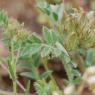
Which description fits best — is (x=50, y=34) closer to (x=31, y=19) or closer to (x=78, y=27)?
(x=78, y=27)

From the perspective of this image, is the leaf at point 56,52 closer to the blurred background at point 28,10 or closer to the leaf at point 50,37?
the leaf at point 50,37

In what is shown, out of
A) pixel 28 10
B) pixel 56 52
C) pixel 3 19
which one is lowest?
pixel 56 52

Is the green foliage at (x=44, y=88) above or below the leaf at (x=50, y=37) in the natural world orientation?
below

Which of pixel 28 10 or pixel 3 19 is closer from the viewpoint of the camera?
pixel 3 19

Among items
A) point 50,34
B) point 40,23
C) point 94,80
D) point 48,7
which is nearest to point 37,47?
point 50,34

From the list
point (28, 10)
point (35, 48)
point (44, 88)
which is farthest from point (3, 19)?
point (28, 10)

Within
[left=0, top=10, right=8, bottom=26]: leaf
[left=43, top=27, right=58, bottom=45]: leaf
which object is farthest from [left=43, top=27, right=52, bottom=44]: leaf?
[left=0, top=10, right=8, bottom=26]: leaf

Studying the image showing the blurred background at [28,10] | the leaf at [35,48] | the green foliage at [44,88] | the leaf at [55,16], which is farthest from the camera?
the blurred background at [28,10]

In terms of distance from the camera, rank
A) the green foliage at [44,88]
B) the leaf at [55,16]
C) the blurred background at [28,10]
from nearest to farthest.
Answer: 1. the green foliage at [44,88]
2. the leaf at [55,16]
3. the blurred background at [28,10]

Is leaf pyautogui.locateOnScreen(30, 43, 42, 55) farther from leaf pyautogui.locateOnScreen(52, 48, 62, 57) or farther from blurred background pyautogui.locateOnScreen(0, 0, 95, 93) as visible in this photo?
blurred background pyautogui.locateOnScreen(0, 0, 95, 93)

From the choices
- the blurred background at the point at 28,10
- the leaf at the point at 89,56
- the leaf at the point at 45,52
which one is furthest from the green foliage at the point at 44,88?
the blurred background at the point at 28,10

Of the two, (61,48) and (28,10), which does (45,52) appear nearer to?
(61,48)
